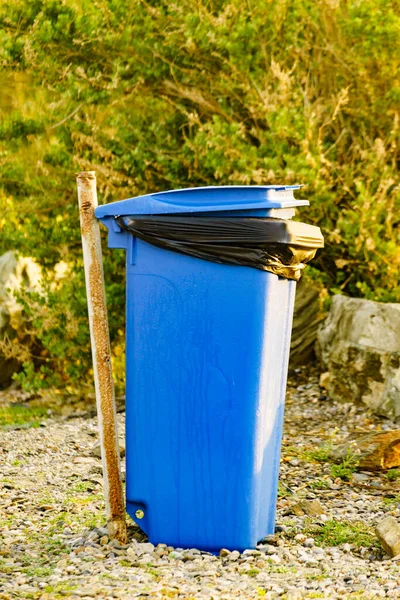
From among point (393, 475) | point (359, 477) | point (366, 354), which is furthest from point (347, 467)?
point (366, 354)

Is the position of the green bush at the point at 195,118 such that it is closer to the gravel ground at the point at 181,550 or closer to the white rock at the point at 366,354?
the white rock at the point at 366,354

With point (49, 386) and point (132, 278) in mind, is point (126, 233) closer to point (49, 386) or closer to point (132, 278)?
point (132, 278)

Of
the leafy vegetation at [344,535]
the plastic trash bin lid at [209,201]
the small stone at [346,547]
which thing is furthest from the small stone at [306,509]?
the plastic trash bin lid at [209,201]

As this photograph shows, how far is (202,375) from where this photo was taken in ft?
11.9

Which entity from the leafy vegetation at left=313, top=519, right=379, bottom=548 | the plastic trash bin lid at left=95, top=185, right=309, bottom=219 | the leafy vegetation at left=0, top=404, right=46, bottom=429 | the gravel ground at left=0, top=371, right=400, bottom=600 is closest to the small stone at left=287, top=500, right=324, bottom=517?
the gravel ground at left=0, top=371, right=400, bottom=600

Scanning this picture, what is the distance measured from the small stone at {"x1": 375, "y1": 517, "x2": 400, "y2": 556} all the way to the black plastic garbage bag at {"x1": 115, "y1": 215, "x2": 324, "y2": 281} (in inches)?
44.8

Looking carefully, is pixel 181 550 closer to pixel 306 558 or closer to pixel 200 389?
pixel 306 558

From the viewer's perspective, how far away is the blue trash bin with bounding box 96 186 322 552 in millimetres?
3602

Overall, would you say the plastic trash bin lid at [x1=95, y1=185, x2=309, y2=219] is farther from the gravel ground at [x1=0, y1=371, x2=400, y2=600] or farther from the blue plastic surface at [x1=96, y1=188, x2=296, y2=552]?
the gravel ground at [x1=0, y1=371, x2=400, y2=600]

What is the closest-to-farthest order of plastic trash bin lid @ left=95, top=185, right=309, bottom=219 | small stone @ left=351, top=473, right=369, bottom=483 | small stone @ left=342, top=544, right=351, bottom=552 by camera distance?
plastic trash bin lid @ left=95, top=185, right=309, bottom=219, small stone @ left=342, top=544, right=351, bottom=552, small stone @ left=351, top=473, right=369, bottom=483

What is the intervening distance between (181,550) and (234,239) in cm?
126

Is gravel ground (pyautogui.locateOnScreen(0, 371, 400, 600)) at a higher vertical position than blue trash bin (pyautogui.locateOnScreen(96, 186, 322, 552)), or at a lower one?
lower

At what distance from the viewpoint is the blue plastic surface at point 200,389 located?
3.61 metres

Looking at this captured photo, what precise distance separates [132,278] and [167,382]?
44 cm
